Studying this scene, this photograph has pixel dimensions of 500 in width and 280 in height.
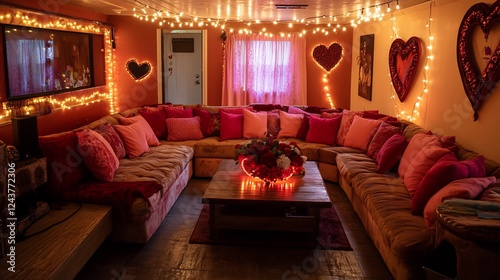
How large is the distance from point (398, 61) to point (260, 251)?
327cm

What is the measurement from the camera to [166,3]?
5.29 meters

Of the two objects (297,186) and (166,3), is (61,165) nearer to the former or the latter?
(297,186)

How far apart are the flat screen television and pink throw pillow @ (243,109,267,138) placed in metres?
2.30

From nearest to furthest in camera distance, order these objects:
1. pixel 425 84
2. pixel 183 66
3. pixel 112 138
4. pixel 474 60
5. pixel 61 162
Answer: pixel 61 162 < pixel 474 60 < pixel 112 138 < pixel 425 84 < pixel 183 66

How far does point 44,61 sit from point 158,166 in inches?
72.8

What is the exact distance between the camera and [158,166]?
14.9 ft

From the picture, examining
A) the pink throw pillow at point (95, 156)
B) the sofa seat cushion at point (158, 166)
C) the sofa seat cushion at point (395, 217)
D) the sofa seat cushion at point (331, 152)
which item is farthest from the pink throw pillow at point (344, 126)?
the pink throw pillow at point (95, 156)

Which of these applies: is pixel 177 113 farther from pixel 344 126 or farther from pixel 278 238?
pixel 278 238

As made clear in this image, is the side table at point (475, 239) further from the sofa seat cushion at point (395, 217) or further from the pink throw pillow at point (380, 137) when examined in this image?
the pink throw pillow at point (380, 137)

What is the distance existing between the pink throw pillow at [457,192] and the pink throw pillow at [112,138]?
302 cm

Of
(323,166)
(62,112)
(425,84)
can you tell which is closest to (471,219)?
(425,84)

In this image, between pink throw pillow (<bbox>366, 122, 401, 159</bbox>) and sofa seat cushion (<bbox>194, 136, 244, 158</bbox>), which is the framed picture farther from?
sofa seat cushion (<bbox>194, 136, 244, 158</bbox>)

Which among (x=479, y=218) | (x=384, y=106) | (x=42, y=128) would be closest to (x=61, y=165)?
(x=42, y=128)

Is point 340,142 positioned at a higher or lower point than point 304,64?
lower
